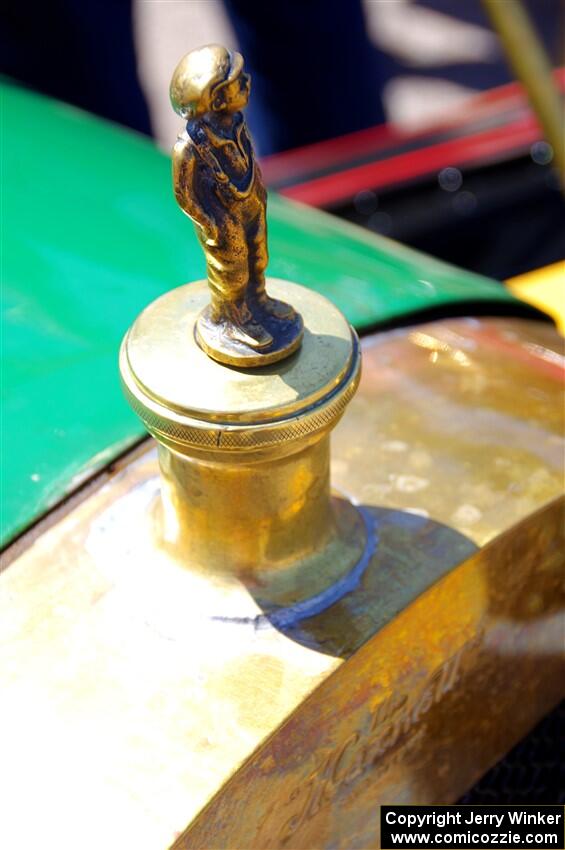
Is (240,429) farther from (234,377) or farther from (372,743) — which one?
(372,743)

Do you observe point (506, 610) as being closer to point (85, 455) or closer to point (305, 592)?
point (305, 592)

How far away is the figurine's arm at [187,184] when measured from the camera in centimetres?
68

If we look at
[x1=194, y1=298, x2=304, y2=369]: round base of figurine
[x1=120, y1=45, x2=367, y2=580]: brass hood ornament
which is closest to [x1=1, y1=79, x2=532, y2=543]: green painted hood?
[x1=120, y1=45, x2=367, y2=580]: brass hood ornament

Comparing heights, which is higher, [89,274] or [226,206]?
[226,206]

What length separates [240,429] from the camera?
74 centimetres

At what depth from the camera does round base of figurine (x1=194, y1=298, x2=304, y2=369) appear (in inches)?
30.3

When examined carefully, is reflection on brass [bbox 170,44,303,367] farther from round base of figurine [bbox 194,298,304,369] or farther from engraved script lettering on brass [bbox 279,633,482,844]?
engraved script lettering on brass [bbox 279,633,482,844]

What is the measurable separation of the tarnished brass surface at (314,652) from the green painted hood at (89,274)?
0.06 meters

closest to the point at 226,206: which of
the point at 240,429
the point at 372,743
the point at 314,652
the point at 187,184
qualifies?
the point at 187,184

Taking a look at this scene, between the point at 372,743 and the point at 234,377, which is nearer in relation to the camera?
the point at 234,377

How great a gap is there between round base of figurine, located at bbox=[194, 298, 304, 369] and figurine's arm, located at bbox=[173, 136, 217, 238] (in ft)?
0.27

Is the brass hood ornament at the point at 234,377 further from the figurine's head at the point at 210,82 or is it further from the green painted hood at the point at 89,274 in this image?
the green painted hood at the point at 89,274

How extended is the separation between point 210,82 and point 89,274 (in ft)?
1.99

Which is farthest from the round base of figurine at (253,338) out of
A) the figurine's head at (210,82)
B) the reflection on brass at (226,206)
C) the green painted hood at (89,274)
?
the green painted hood at (89,274)
